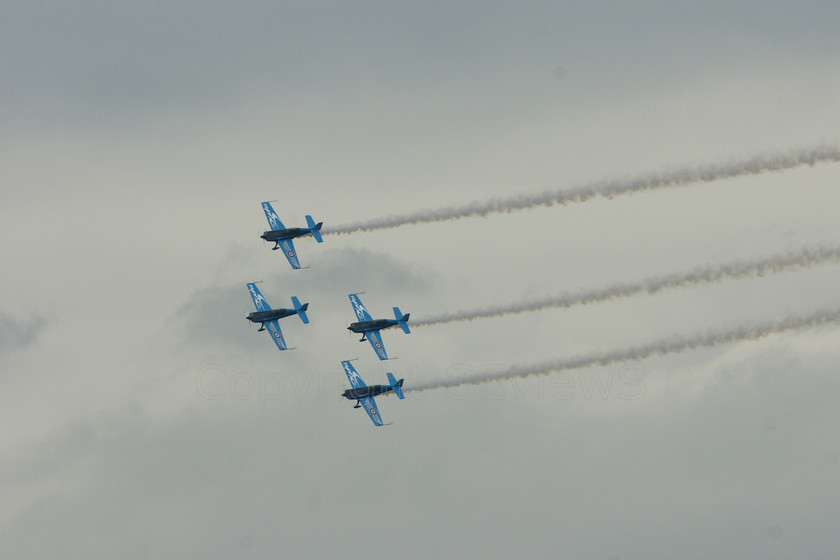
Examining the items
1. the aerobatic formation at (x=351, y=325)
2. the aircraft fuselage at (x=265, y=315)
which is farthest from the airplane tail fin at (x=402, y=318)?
the aircraft fuselage at (x=265, y=315)

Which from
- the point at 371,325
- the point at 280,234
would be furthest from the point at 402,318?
the point at 280,234

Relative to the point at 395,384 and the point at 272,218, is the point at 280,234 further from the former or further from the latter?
the point at 395,384

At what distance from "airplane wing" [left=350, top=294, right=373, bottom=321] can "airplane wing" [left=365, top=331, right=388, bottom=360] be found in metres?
2.11

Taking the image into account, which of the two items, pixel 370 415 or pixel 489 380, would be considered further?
pixel 370 415

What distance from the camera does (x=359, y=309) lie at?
108125 mm

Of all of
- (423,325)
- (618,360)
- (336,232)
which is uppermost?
(336,232)

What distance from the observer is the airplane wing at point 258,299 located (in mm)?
113250

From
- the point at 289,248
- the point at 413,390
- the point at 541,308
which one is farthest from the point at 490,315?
the point at 289,248

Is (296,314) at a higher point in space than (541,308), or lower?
higher

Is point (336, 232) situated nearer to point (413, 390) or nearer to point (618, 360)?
point (413, 390)

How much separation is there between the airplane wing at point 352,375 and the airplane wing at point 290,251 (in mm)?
8612

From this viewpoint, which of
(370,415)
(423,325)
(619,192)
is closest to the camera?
(619,192)

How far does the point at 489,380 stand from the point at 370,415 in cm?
1243

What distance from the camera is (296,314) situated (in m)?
111
